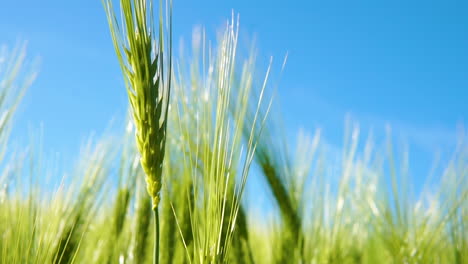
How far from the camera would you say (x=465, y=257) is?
1.20 m

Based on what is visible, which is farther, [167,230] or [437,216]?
[437,216]

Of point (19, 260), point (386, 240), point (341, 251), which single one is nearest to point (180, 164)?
point (19, 260)

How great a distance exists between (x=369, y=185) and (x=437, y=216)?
0.79ft

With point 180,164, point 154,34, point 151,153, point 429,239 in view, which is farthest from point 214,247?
point 429,239

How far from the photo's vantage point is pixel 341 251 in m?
1.23

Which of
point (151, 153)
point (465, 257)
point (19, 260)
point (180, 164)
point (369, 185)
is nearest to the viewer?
point (151, 153)

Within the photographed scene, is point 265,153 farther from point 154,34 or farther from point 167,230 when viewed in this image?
point 154,34

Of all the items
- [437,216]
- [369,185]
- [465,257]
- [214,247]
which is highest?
[369,185]

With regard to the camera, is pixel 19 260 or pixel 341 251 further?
pixel 341 251

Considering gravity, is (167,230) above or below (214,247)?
above

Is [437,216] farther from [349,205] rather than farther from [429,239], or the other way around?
[349,205]

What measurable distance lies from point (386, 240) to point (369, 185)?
0.72 feet

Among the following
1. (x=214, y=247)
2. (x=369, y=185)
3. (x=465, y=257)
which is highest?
(x=369, y=185)

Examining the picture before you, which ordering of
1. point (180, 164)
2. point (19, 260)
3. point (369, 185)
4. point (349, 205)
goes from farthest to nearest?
point (369, 185) → point (349, 205) → point (180, 164) → point (19, 260)
